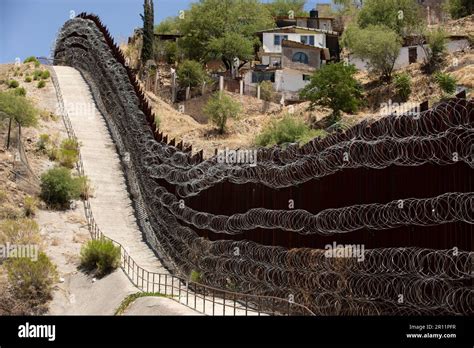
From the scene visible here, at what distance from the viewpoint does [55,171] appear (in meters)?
35.1

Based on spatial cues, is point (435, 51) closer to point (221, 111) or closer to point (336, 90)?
point (336, 90)

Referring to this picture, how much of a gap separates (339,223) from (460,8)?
221 feet

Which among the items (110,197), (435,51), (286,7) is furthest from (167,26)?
(110,197)

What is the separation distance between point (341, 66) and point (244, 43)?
20270 millimetres

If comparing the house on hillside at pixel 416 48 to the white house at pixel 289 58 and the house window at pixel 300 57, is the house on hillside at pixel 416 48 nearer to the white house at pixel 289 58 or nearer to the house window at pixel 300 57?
the white house at pixel 289 58

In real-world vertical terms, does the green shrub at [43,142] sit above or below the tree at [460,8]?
below

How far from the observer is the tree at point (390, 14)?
77125mm

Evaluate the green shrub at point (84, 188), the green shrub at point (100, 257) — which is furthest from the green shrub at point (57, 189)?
the green shrub at point (100, 257)

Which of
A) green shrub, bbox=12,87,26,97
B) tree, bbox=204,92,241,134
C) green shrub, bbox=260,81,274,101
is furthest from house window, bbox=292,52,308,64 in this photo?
green shrub, bbox=12,87,26,97

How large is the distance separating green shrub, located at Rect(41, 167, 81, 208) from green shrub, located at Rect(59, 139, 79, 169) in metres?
3.36

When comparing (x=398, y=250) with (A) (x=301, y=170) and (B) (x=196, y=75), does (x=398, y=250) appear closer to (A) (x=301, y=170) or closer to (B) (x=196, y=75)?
(A) (x=301, y=170)

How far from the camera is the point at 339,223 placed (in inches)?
752

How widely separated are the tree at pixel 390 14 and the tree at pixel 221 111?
28.7 m

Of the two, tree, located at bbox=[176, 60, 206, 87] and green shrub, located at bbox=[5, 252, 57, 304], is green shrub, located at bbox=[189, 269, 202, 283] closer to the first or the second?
green shrub, located at bbox=[5, 252, 57, 304]
